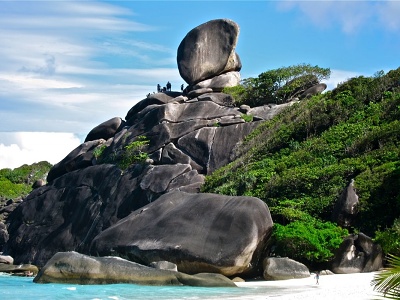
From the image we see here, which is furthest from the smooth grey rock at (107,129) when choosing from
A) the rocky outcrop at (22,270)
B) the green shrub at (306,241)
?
the green shrub at (306,241)

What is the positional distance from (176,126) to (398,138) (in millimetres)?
14603

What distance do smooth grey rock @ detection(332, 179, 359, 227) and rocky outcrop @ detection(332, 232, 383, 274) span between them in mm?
2522

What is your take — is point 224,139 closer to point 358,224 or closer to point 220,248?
point 358,224

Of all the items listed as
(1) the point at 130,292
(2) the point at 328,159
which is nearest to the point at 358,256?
(1) the point at 130,292

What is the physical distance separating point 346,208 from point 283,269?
16.8 ft

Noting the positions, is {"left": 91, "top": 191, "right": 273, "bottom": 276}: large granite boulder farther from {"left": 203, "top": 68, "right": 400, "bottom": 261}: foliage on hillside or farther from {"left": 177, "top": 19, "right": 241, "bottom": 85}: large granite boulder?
{"left": 177, "top": 19, "right": 241, "bottom": 85}: large granite boulder

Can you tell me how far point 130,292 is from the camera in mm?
19578

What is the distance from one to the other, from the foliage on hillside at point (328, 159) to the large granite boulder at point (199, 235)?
6.97 feet

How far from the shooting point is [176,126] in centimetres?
4091

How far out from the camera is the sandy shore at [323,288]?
1667 centimetres

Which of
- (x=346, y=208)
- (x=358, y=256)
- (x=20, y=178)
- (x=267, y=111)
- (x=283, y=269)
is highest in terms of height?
(x=267, y=111)

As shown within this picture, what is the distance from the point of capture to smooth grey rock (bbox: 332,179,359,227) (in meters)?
26.7

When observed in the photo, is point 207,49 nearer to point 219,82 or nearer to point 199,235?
point 219,82

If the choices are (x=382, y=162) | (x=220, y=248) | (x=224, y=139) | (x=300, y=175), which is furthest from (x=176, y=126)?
(x=220, y=248)
